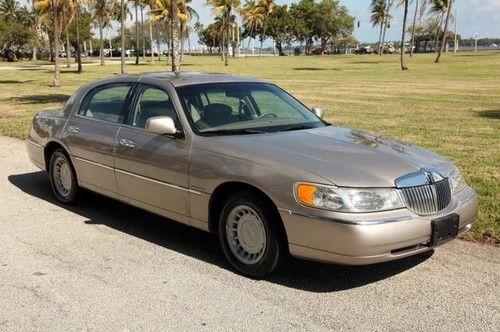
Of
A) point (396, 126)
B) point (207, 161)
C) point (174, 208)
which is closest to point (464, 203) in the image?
point (207, 161)

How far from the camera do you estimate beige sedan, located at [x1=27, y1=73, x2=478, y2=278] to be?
404 cm

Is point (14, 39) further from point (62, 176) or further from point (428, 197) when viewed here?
point (428, 197)

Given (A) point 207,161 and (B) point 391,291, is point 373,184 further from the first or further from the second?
(A) point 207,161

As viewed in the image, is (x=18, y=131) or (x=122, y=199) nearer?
(x=122, y=199)

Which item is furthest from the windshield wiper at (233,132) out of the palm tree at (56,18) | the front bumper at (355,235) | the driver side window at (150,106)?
the palm tree at (56,18)

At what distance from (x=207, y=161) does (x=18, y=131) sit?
359 inches

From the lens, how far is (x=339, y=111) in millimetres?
16391

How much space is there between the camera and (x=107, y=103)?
615cm

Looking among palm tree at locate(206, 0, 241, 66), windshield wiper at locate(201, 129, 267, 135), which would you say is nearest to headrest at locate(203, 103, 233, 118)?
windshield wiper at locate(201, 129, 267, 135)

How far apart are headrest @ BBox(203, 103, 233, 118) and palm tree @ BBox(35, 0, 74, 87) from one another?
22922mm

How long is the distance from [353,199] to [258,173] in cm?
74

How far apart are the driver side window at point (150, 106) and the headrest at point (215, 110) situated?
11.3 inches

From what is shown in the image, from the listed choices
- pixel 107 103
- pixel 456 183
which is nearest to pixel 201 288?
pixel 456 183

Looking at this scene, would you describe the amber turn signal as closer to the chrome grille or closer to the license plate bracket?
the chrome grille
